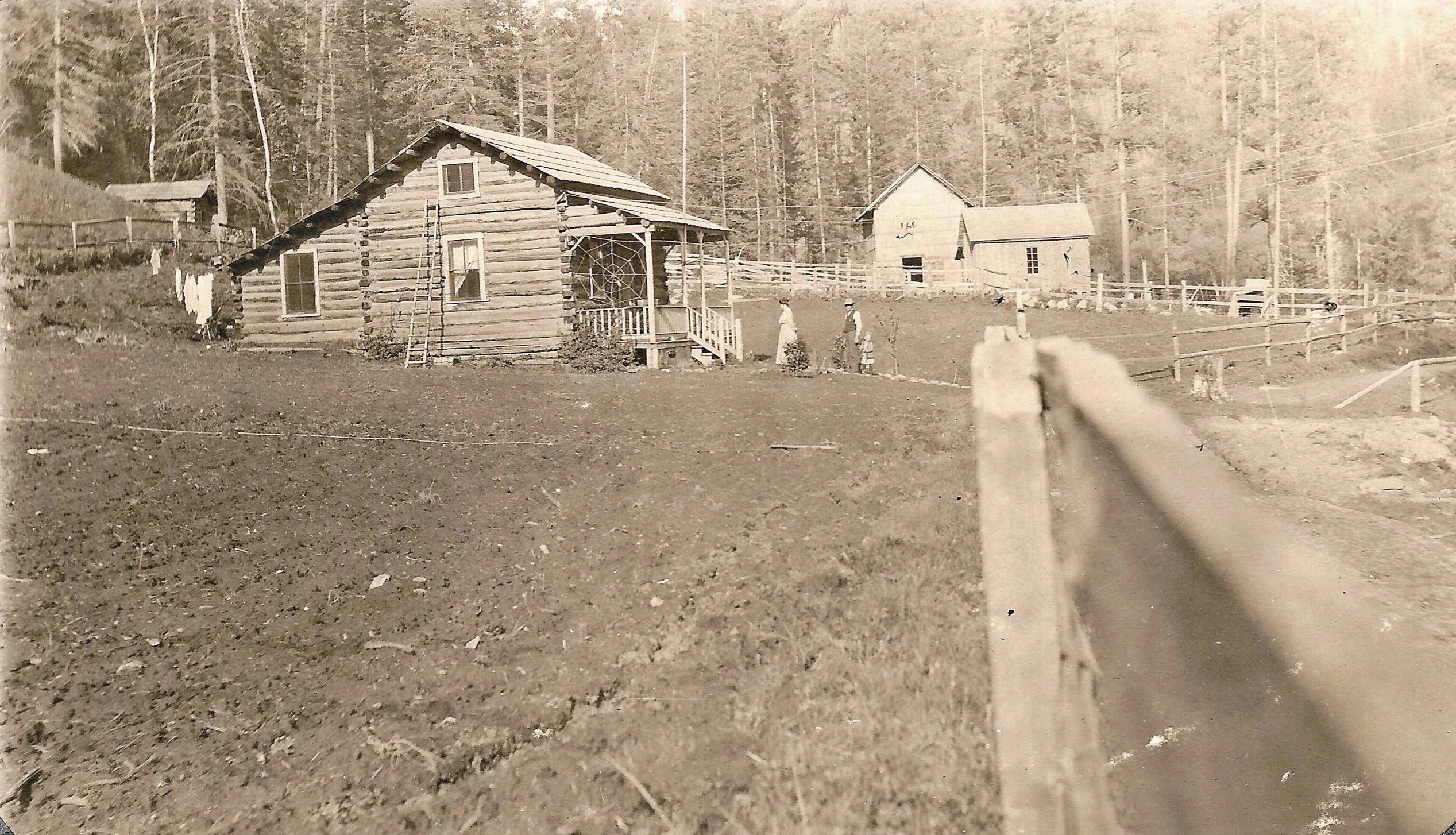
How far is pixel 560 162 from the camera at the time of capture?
64.8 ft

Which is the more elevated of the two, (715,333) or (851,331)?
(715,333)

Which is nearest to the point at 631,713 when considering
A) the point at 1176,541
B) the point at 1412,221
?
the point at 1176,541

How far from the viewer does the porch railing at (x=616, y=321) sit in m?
17.7

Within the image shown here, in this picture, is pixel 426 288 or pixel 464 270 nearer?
pixel 464 270

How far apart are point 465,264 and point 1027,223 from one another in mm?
29181

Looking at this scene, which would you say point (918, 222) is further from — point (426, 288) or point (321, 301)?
point (321, 301)

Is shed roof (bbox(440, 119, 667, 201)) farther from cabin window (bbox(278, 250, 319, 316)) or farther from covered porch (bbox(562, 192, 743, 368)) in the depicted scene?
cabin window (bbox(278, 250, 319, 316))

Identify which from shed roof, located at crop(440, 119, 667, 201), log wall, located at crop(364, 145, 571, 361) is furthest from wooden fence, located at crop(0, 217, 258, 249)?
shed roof, located at crop(440, 119, 667, 201)

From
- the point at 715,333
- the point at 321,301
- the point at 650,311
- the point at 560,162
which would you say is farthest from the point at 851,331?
the point at 321,301

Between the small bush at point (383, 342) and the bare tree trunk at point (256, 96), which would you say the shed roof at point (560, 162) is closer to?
the small bush at point (383, 342)

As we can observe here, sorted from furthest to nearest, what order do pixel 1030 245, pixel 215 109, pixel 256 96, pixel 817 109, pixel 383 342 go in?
pixel 817 109, pixel 1030 245, pixel 256 96, pixel 215 109, pixel 383 342

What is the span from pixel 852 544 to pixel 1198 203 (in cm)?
5249

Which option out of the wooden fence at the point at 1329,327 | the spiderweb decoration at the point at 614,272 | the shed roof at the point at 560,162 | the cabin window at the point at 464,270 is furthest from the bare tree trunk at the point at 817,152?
the cabin window at the point at 464,270

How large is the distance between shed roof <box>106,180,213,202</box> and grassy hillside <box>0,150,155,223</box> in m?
18.6
